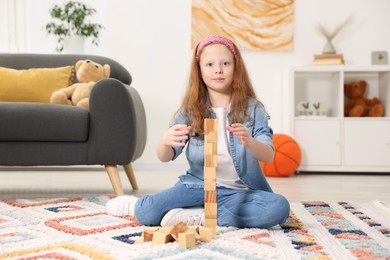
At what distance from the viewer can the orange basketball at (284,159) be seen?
122 inches

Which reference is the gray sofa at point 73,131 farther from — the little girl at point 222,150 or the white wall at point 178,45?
the white wall at point 178,45

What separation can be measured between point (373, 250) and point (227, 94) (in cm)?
58

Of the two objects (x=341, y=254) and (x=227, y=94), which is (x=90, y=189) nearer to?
(x=227, y=94)

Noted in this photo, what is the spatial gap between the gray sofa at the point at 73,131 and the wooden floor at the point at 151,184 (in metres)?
0.23

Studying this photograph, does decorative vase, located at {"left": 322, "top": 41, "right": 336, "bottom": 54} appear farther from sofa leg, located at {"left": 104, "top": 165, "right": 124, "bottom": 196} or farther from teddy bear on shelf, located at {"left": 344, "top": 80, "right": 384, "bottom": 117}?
sofa leg, located at {"left": 104, "top": 165, "right": 124, "bottom": 196}

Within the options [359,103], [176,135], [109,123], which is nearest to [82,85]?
[109,123]

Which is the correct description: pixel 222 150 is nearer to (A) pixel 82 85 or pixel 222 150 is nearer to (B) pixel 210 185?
(B) pixel 210 185

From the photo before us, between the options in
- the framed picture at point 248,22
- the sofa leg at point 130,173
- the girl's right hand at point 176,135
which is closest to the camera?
the girl's right hand at point 176,135

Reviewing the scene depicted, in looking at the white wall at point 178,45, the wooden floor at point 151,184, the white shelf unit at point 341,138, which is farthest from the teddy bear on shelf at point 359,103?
the wooden floor at point 151,184

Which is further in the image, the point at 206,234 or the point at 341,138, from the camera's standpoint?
the point at 341,138

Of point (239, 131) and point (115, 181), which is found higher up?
point (239, 131)

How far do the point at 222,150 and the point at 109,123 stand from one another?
704 mm

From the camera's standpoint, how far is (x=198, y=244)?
1.12m

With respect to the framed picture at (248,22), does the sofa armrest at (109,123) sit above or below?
below
